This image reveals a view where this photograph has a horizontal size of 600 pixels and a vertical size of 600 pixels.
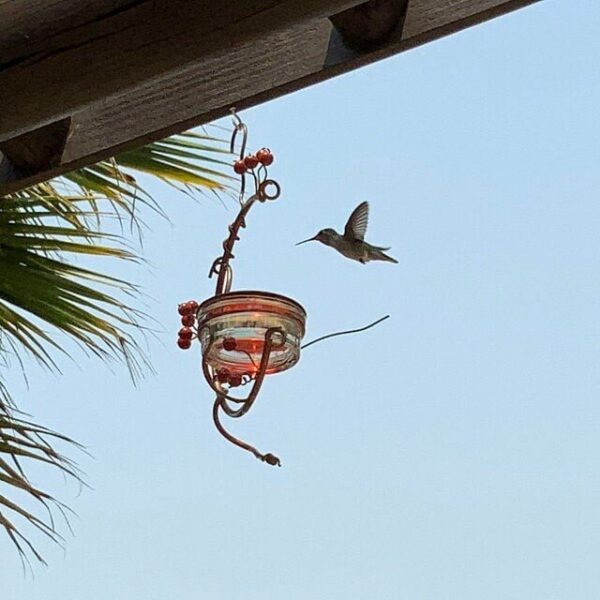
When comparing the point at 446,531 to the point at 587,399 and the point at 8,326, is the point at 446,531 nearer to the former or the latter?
the point at 587,399

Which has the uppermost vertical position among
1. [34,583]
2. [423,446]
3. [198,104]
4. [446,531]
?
[423,446]

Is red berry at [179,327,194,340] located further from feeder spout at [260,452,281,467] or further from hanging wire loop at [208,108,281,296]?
feeder spout at [260,452,281,467]

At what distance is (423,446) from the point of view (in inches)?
294

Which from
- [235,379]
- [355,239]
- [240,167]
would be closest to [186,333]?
[235,379]

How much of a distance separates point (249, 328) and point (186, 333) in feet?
0.46

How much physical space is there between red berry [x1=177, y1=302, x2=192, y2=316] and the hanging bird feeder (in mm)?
24

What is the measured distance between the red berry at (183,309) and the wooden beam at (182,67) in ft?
0.70

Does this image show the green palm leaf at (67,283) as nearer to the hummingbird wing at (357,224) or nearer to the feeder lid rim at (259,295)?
the hummingbird wing at (357,224)

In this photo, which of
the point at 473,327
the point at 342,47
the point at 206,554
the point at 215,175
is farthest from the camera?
the point at 473,327

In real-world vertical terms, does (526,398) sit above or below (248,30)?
above

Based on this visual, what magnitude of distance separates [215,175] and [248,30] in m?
1.21

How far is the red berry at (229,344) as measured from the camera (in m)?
1.60

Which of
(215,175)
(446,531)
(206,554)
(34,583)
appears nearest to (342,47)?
(215,175)

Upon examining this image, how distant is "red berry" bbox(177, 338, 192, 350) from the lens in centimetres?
171
